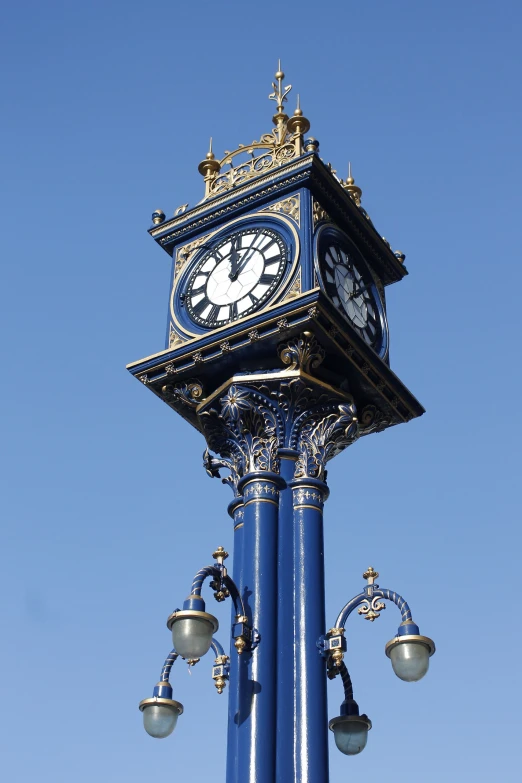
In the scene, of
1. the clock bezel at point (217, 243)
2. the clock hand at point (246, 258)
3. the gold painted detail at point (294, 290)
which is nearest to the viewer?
the gold painted detail at point (294, 290)

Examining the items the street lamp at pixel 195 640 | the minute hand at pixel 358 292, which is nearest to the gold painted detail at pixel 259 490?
the street lamp at pixel 195 640

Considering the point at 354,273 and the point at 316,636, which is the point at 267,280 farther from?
the point at 316,636

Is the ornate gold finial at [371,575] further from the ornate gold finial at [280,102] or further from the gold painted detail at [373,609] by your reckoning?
the ornate gold finial at [280,102]

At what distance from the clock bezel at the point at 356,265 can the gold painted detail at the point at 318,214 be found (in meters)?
0.13

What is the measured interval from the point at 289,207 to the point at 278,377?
3.41m

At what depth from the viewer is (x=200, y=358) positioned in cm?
1966

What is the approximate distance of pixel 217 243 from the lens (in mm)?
21703

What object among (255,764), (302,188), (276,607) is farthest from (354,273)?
(255,764)

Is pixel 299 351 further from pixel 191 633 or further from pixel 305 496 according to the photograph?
pixel 191 633

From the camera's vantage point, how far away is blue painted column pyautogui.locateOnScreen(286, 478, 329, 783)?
1609cm

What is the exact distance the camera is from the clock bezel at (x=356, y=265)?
65.5 ft

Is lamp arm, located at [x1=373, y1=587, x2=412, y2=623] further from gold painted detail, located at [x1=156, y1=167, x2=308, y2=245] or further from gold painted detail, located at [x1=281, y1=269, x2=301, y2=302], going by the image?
gold painted detail, located at [x1=156, y1=167, x2=308, y2=245]

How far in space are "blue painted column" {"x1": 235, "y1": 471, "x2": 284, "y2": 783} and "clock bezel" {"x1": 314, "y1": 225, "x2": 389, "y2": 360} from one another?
3.11 metres

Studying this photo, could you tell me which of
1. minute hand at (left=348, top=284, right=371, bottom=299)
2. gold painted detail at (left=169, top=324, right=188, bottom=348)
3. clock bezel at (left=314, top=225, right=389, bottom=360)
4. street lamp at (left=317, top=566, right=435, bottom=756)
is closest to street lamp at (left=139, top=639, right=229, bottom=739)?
street lamp at (left=317, top=566, right=435, bottom=756)
